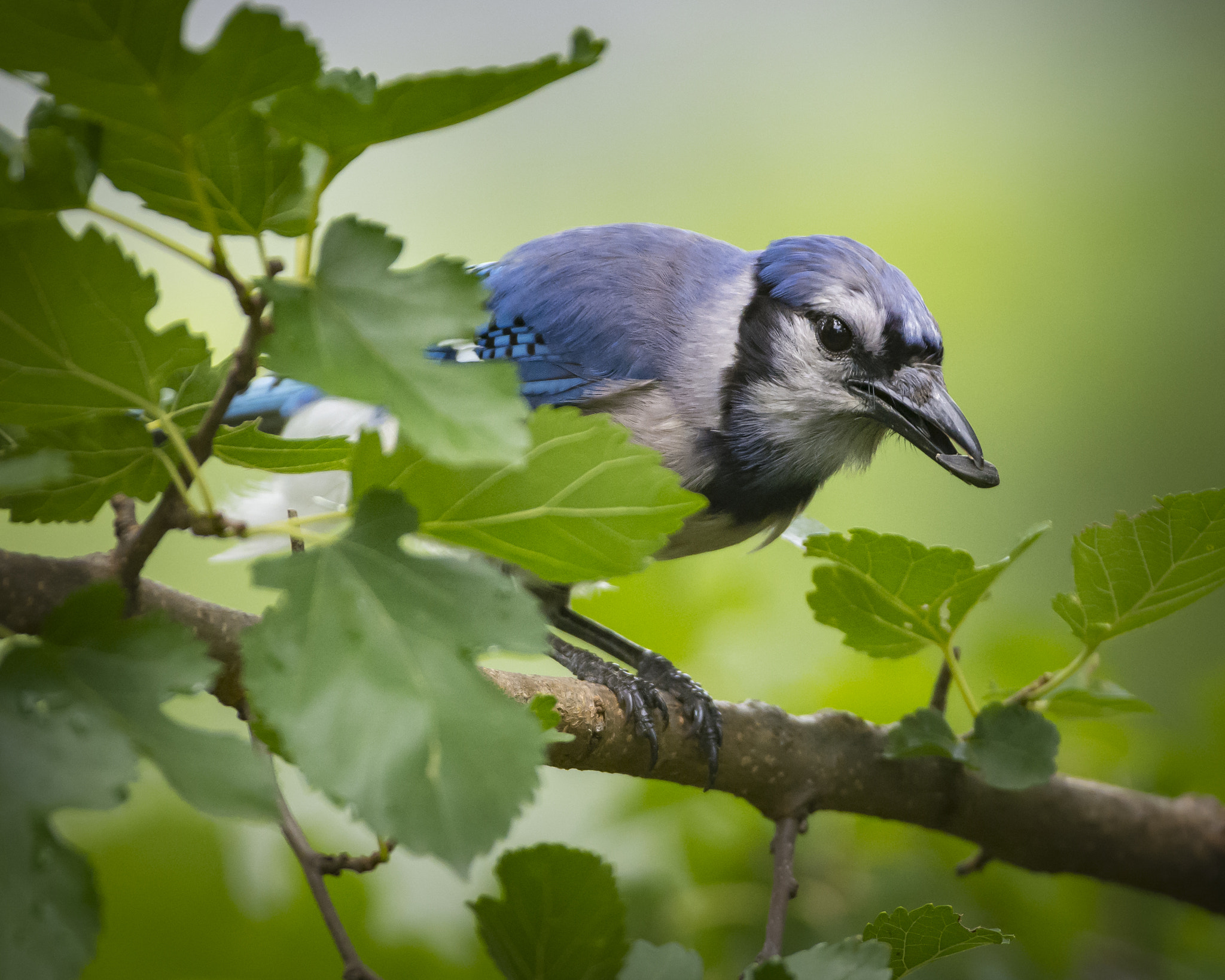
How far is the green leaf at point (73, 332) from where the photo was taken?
0.27 metres

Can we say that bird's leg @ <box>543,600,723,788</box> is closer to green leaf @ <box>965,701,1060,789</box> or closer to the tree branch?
the tree branch

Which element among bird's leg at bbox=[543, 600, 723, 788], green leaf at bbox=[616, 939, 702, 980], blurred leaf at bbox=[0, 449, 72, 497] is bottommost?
bird's leg at bbox=[543, 600, 723, 788]

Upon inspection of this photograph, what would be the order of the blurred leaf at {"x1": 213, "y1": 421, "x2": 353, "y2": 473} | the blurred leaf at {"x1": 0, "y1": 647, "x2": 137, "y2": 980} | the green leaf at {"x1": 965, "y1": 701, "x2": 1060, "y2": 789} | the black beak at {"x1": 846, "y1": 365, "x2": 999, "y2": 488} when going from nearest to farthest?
the blurred leaf at {"x1": 0, "y1": 647, "x2": 137, "y2": 980} → the blurred leaf at {"x1": 213, "y1": 421, "x2": 353, "y2": 473} → the green leaf at {"x1": 965, "y1": 701, "x2": 1060, "y2": 789} → the black beak at {"x1": 846, "y1": 365, "x2": 999, "y2": 488}

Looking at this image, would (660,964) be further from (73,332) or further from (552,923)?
(73,332)

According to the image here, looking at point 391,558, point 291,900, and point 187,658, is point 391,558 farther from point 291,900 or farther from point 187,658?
point 291,900

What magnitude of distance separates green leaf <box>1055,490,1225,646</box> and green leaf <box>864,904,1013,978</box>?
0.88 feet

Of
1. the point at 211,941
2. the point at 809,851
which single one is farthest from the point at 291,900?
the point at 809,851

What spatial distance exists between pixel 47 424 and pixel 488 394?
144 mm

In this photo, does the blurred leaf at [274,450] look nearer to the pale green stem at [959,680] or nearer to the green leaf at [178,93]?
the green leaf at [178,93]

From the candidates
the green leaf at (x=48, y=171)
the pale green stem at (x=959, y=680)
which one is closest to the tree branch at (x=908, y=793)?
the pale green stem at (x=959, y=680)

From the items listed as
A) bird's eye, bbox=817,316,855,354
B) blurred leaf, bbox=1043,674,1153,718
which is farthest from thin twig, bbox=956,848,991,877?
bird's eye, bbox=817,316,855,354

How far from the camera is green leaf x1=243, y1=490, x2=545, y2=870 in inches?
9.3

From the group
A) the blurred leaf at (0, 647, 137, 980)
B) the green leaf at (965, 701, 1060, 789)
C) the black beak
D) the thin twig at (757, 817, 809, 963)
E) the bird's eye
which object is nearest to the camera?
the blurred leaf at (0, 647, 137, 980)

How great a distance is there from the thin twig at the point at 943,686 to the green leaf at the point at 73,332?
598mm
